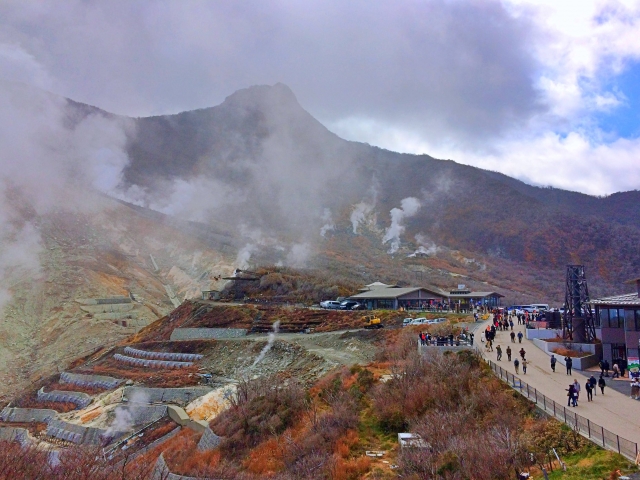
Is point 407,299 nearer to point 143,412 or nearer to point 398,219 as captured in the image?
point 143,412

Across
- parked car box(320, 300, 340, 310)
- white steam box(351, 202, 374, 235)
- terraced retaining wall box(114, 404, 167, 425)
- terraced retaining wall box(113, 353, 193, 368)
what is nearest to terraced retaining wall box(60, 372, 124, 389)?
terraced retaining wall box(113, 353, 193, 368)

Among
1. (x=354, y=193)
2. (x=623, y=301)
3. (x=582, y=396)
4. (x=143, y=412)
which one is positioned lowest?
(x=143, y=412)

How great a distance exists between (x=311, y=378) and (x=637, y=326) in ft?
55.3

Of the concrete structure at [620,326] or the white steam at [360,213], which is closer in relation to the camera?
the concrete structure at [620,326]

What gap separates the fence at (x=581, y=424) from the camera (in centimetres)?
1164

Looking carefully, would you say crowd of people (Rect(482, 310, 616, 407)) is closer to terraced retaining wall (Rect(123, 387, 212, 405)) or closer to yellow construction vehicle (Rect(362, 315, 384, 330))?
yellow construction vehicle (Rect(362, 315, 384, 330))

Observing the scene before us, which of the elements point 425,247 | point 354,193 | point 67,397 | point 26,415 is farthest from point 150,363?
point 354,193

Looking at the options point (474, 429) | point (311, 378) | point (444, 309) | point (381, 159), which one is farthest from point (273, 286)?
point (381, 159)

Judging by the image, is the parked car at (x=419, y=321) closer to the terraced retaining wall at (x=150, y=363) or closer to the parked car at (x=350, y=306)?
the parked car at (x=350, y=306)

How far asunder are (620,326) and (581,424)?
1308cm

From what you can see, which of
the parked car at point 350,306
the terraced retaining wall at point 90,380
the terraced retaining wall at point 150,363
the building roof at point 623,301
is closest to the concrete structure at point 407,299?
the parked car at point 350,306

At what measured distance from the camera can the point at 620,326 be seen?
2442 centimetres

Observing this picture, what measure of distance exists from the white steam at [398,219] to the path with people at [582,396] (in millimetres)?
96098

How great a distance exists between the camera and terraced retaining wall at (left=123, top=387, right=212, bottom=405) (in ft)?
106
